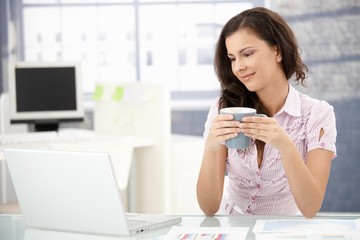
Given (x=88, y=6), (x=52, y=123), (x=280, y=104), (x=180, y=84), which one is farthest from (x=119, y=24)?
(x=280, y=104)

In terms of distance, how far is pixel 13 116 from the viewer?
4.44m

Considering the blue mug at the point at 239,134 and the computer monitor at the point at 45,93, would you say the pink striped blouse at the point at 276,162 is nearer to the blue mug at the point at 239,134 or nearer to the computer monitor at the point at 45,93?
the blue mug at the point at 239,134

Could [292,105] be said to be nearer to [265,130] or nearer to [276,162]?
[276,162]

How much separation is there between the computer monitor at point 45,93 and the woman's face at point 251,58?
7.55ft

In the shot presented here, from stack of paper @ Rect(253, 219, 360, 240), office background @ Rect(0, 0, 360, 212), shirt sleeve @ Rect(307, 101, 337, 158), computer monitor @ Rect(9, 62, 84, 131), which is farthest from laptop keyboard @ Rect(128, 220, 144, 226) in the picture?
office background @ Rect(0, 0, 360, 212)

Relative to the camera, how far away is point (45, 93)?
448 centimetres

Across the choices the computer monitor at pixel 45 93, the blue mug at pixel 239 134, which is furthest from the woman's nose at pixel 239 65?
the computer monitor at pixel 45 93

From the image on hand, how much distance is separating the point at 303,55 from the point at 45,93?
204cm

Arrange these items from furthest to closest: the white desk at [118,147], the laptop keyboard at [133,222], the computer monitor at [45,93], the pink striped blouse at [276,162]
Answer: the computer monitor at [45,93], the white desk at [118,147], the pink striped blouse at [276,162], the laptop keyboard at [133,222]

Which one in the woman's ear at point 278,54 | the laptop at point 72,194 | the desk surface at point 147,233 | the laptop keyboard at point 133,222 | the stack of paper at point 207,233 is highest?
the woman's ear at point 278,54

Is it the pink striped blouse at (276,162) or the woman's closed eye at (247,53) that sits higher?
the woman's closed eye at (247,53)

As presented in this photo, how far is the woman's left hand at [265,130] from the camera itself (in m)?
1.98

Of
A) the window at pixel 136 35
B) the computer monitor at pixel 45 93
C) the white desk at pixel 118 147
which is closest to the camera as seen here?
the white desk at pixel 118 147

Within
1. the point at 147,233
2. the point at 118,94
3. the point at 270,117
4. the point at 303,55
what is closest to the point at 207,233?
the point at 147,233
